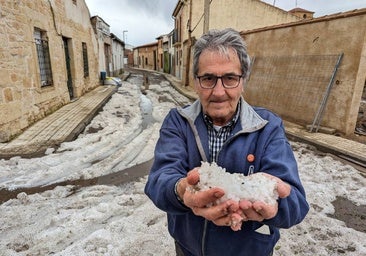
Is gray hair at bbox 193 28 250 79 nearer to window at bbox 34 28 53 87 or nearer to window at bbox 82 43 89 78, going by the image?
window at bbox 34 28 53 87

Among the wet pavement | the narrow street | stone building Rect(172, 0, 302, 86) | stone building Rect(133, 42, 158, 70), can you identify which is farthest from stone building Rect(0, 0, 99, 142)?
stone building Rect(133, 42, 158, 70)

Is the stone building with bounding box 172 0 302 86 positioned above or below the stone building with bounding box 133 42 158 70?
above

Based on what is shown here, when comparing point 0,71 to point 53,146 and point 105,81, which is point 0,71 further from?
point 105,81

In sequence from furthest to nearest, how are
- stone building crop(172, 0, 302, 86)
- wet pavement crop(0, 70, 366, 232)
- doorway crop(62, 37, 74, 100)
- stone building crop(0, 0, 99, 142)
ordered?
stone building crop(172, 0, 302, 86)
doorway crop(62, 37, 74, 100)
stone building crop(0, 0, 99, 142)
wet pavement crop(0, 70, 366, 232)

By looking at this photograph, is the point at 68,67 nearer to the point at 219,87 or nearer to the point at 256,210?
the point at 219,87

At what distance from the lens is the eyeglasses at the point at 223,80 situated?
1.31m

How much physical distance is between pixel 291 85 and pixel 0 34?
767 centimetres

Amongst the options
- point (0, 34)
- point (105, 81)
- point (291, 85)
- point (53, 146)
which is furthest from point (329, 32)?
point (105, 81)

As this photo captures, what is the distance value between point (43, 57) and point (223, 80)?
8.34 metres

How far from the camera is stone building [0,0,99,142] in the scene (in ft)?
18.0

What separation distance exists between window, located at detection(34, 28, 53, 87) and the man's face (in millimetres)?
7856

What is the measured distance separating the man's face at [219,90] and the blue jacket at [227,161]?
71 millimetres

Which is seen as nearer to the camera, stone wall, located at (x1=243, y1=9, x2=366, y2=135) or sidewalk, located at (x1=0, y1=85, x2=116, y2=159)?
sidewalk, located at (x1=0, y1=85, x2=116, y2=159)

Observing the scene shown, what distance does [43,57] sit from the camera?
793 cm
